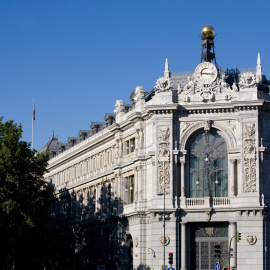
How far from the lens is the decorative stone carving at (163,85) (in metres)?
80.2

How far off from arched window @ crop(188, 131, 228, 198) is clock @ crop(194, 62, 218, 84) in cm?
537

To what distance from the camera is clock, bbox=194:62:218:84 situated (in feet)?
262

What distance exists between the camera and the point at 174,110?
7950 centimetres

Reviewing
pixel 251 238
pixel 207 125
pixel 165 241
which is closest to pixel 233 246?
pixel 251 238

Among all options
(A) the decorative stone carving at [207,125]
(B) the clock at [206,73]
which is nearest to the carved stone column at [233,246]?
(A) the decorative stone carving at [207,125]

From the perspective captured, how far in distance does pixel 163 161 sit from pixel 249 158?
28.1 ft

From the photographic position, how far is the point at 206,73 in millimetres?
80125

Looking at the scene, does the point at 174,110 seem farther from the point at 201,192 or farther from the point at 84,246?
the point at 84,246

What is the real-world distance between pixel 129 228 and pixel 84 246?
21.8 m

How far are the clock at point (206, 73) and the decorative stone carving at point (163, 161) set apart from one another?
20.3ft

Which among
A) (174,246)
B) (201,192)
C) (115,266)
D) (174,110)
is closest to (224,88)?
(174,110)

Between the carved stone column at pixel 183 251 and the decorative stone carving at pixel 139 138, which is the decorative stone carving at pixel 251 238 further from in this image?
the decorative stone carving at pixel 139 138

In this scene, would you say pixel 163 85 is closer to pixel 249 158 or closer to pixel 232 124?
pixel 232 124

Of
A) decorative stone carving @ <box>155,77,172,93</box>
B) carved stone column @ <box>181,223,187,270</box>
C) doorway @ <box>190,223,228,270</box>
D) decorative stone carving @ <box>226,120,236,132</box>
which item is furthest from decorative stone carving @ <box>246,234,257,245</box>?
decorative stone carving @ <box>155,77,172,93</box>
